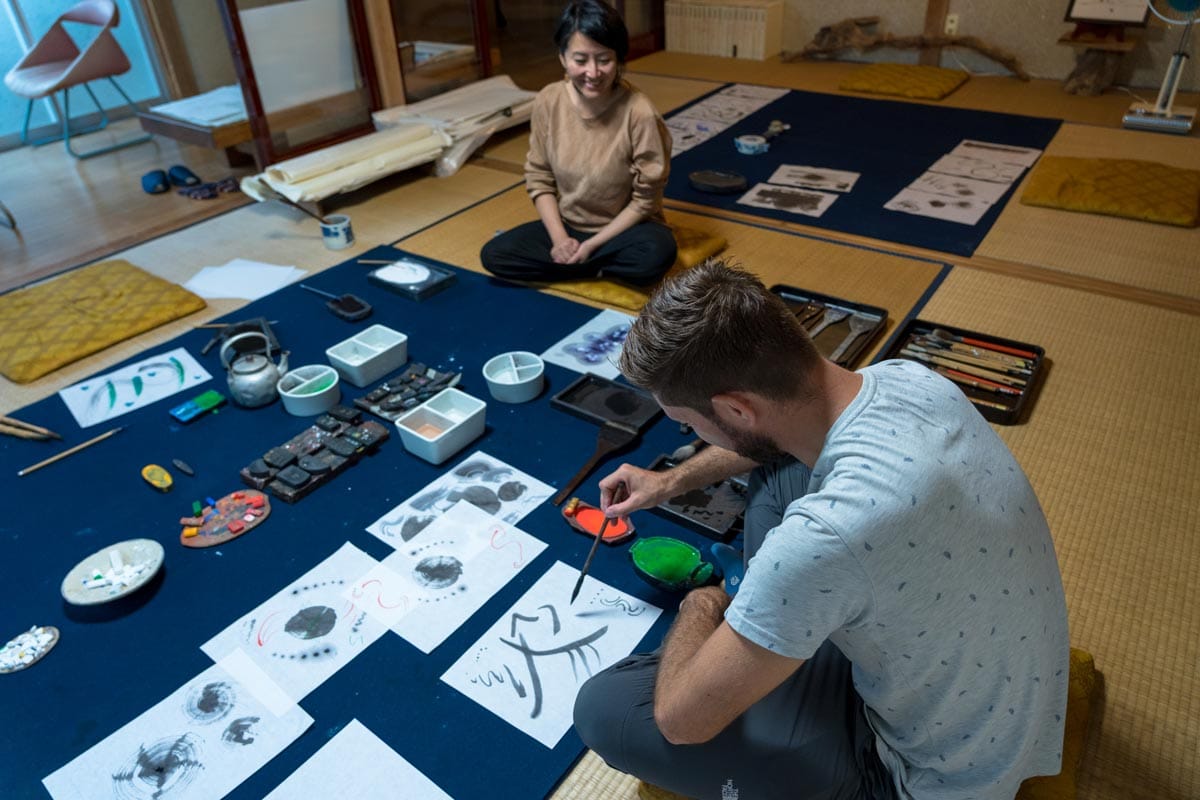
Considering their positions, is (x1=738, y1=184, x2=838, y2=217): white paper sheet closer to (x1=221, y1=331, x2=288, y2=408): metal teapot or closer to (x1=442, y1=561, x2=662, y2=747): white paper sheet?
(x1=221, y1=331, x2=288, y2=408): metal teapot

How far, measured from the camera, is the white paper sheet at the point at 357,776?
1224 millimetres

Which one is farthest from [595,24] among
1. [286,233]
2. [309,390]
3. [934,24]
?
[934,24]

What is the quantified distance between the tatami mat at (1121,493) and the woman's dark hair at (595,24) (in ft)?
3.98

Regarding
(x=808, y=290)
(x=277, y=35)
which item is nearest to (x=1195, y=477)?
(x=808, y=290)

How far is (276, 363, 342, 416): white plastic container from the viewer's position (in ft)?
6.59

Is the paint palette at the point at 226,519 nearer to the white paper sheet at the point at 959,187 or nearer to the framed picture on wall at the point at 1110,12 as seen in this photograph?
the white paper sheet at the point at 959,187

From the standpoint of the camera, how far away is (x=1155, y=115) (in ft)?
12.2

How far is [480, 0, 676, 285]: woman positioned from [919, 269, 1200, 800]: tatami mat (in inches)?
36.3

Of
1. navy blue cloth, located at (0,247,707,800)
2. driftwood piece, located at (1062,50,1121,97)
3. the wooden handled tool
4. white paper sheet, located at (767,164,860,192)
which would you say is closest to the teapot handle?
navy blue cloth, located at (0,247,707,800)

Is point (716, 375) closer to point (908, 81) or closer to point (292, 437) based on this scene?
point (292, 437)

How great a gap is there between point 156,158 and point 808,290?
3454 mm

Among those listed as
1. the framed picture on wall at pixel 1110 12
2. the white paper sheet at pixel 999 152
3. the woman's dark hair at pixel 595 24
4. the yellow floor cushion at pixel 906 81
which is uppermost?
the woman's dark hair at pixel 595 24

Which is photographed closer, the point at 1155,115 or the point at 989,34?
the point at 1155,115

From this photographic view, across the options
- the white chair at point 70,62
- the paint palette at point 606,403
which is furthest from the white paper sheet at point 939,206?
the white chair at point 70,62
